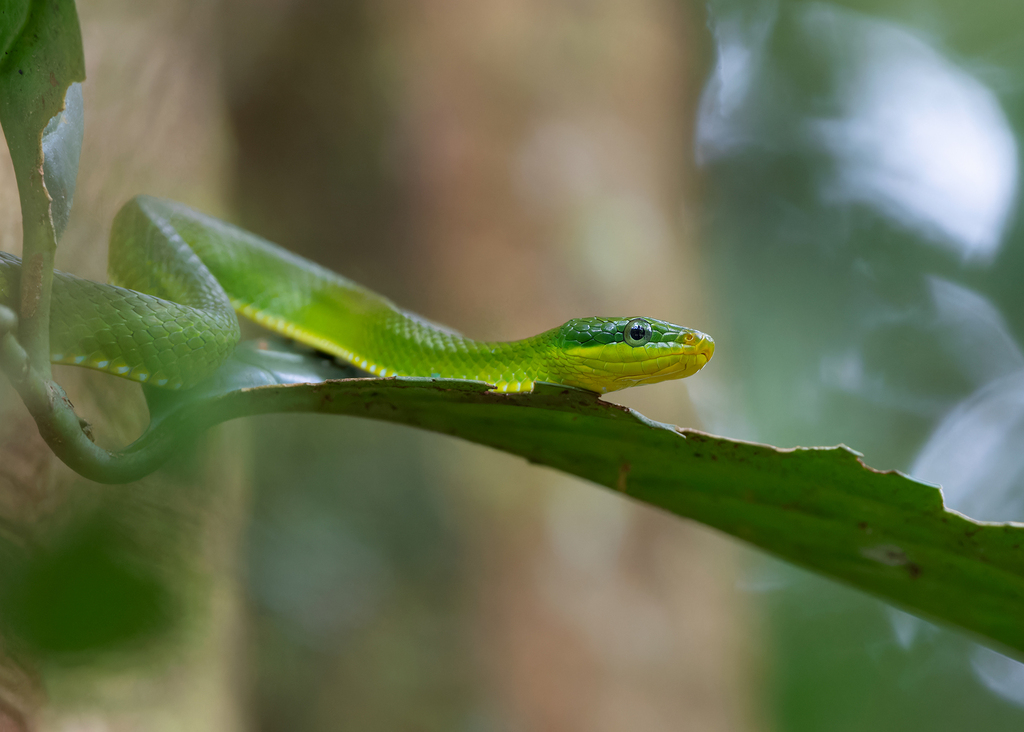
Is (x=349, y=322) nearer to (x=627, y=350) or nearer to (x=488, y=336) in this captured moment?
(x=627, y=350)

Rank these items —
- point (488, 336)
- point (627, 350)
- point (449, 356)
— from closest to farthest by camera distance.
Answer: point (627, 350)
point (449, 356)
point (488, 336)

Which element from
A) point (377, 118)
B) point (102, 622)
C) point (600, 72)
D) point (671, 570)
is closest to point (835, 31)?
point (600, 72)

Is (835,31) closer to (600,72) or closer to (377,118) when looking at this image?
(600,72)

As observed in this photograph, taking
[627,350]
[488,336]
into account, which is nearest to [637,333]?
[627,350]

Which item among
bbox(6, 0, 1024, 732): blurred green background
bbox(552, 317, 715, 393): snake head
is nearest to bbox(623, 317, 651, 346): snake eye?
bbox(552, 317, 715, 393): snake head

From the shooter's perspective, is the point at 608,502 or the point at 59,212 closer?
the point at 59,212

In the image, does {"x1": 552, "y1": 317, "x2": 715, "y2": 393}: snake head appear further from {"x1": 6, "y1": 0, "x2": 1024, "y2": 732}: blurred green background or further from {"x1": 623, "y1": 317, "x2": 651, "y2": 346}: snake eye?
{"x1": 6, "y1": 0, "x2": 1024, "y2": 732}: blurred green background

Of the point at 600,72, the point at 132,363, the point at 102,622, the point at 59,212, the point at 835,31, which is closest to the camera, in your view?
the point at 102,622
